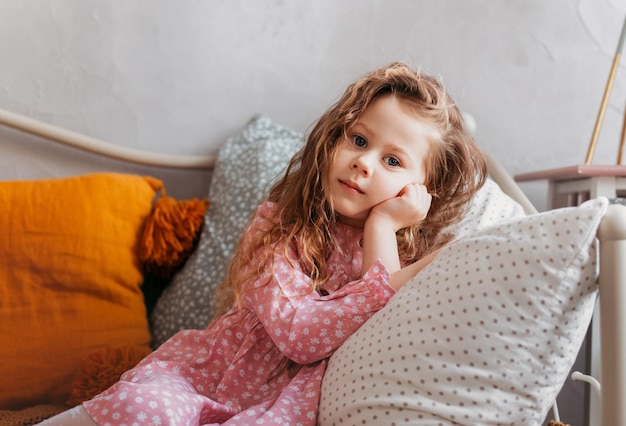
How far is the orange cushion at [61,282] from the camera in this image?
1294 millimetres

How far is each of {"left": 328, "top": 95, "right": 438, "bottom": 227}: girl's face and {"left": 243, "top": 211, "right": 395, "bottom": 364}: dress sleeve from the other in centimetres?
13

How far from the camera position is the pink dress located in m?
0.82

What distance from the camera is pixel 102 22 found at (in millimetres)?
1546

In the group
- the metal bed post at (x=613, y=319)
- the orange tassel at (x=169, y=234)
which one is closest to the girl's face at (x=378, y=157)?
the metal bed post at (x=613, y=319)

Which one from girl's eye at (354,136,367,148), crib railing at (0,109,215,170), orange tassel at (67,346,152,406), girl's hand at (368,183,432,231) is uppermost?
girl's eye at (354,136,367,148)

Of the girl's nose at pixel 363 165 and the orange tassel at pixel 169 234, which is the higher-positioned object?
the girl's nose at pixel 363 165

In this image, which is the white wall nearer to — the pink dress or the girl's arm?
the pink dress

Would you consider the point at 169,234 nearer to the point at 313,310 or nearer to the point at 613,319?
the point at 313,310

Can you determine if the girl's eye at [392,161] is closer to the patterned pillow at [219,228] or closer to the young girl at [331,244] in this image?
the young girl at [331,244]

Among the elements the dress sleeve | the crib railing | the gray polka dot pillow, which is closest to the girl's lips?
the dress sleeve

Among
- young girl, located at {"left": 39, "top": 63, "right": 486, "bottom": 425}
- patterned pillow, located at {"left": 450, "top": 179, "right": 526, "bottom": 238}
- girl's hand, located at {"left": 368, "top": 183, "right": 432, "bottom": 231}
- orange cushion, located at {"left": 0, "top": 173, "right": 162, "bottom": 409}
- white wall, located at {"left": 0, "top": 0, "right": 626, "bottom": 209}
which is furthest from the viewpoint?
white wall, located at {"left": 0, "top": 0, "right": 626, "bottom": 209}

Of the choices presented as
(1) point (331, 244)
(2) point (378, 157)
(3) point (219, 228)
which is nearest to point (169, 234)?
(3) point (219, 228)

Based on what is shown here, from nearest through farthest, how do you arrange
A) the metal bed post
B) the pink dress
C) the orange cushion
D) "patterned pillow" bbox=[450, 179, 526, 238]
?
the metal bed post < the pink dress < "patterned pillow" bbox=[450, 179, 526, 238] < the orange cushion

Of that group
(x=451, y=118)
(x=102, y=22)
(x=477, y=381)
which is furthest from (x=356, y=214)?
(x=102, y=22)
